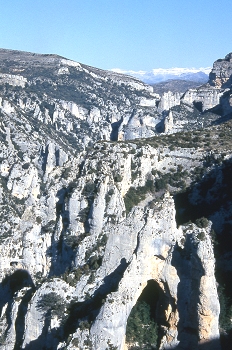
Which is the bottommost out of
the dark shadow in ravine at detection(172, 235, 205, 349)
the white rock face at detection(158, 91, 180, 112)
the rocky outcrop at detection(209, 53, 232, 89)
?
the dark shadow in ravine at detection(172, 235, 205, 349)

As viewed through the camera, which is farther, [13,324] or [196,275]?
[13,324]

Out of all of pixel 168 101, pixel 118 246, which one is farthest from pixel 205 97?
pixel 118 246

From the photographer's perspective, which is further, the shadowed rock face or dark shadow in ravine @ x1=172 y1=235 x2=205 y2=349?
dark shadow in ravine @ x1=172 y1=235 x2=205 y2=349

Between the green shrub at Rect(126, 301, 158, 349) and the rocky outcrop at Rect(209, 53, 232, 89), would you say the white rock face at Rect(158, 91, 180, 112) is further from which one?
the green shrub at Rect(126, 301, 158, 349)

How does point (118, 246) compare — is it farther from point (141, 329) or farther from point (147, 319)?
point (141, 329)

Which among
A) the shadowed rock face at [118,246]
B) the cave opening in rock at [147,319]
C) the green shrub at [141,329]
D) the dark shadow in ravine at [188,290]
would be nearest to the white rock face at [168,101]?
the shadowed rock face at [118,246]

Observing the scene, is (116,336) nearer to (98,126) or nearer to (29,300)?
(29,300)

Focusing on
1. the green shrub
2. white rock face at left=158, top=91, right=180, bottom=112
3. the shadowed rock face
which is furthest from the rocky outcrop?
the green shrub

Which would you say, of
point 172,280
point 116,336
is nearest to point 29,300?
point 116,336

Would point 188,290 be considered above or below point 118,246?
below
